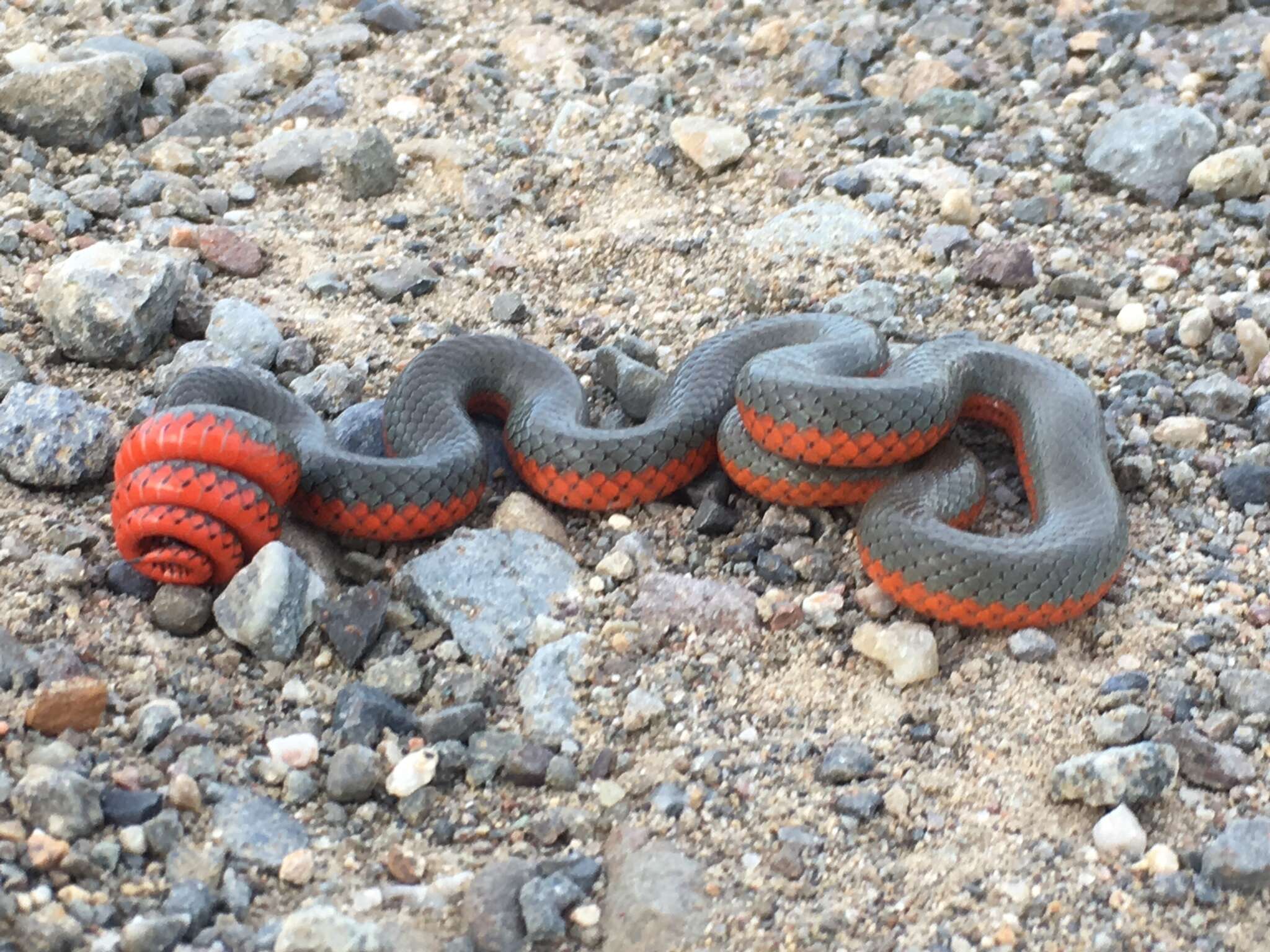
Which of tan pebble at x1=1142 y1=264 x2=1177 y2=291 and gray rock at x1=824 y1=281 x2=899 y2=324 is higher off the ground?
tan pebble at x1=1142 y1=264 x2=1177 y2=291

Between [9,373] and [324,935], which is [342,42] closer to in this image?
[9,373]

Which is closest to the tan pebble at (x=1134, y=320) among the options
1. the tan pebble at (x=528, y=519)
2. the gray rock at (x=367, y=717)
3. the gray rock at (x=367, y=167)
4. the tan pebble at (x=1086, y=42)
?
the tan pebble at (x=1086, y=42)

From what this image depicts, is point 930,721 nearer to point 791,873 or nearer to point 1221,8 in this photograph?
point 791,873

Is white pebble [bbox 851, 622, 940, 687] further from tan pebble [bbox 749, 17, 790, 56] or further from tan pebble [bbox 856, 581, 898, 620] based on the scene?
tan pebble [bbox 749, 17, 790, 56]

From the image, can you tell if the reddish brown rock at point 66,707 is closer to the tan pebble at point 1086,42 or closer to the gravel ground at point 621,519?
the gravel ground at point 621,519

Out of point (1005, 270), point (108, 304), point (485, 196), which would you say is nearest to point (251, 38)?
point (485, 196)


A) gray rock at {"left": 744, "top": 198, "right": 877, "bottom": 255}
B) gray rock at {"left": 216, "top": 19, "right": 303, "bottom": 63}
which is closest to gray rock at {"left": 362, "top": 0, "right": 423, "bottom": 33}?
gray rock at {"left": 216, "top": 19, "right": 303, "bottom": 63}

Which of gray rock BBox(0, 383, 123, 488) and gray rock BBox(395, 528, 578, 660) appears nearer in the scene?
gray rock BBox(395, 528, 578, 660)
